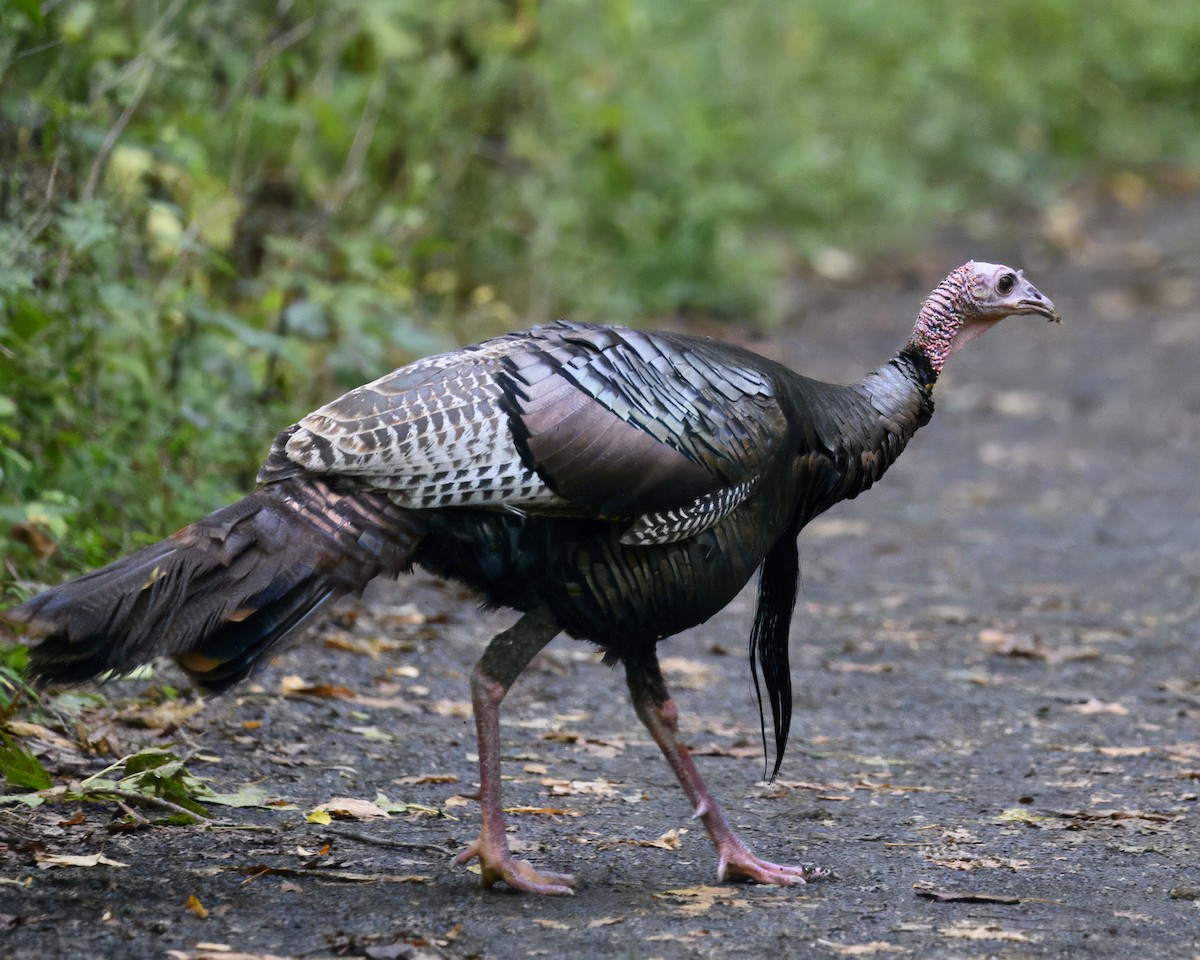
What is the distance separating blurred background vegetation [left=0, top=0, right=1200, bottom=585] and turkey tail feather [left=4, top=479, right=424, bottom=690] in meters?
1.09

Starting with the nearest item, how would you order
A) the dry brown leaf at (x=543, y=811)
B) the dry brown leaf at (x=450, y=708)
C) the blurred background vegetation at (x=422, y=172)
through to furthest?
the dry brown leaf at (x=543, y=811) < the dry brown leaf at (x=450, y=708) < the blurred background vegetation at (x=422, y=172)

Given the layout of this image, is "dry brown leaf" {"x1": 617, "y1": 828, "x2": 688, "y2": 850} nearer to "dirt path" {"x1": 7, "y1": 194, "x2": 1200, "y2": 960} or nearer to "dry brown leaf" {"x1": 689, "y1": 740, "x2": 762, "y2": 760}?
"dirt path" {"x1": 7, "y1": 194, "x2": 1200, "y2": 960}

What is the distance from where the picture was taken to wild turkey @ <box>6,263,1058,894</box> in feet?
11.6

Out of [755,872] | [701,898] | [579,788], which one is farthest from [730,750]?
[701,898]

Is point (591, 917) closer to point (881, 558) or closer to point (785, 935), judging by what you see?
point (785, 935)

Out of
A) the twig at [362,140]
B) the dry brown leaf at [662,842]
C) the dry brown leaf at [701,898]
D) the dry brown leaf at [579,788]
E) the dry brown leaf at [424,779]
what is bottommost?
the dry brown leaf at [424,779]

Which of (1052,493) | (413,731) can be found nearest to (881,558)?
(1052,493)

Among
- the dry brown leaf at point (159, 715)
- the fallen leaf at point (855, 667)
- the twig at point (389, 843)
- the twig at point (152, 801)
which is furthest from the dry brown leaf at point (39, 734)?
the fallen leaf at point (855, 667)

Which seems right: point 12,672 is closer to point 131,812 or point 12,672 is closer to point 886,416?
point 131,812

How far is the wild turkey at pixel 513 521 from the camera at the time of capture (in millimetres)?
3551

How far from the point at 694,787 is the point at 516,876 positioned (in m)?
0.55

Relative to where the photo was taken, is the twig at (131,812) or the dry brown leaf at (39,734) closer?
the twig at (131,812)

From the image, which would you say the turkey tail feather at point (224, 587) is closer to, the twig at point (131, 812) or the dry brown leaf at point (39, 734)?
the twig at point (131, 812)

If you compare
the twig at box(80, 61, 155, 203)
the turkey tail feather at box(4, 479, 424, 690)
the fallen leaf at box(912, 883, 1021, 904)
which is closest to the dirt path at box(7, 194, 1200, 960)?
the fallen leaf at box(912, 883, 1021, 904)
